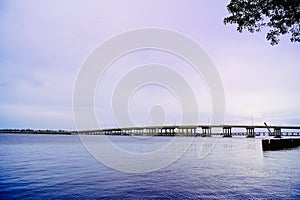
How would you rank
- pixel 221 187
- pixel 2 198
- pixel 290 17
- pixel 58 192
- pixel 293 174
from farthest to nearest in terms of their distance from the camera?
pixel 293 174 < pixel 221 187 < pixel 58 192 < pixel 2 198 < pixel 290 17

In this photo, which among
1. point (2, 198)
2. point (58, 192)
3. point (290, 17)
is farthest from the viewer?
point (58, 192)

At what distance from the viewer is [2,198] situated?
43.6 feet

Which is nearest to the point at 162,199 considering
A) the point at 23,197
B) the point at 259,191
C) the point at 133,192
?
the point at 133,192

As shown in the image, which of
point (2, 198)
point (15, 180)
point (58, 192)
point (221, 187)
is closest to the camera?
point (2, 198)

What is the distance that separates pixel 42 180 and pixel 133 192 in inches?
344

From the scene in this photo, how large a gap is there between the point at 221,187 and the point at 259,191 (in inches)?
98.5

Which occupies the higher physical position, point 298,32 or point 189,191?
point 298,32

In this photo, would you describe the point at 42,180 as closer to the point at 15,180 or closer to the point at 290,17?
the point at 15,180

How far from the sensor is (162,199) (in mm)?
13352

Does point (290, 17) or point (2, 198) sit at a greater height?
point (290, 17)

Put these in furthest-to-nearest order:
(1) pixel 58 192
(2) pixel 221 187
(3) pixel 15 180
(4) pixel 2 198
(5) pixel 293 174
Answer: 1. (5) pixel 293 174
2. (3) pixel 15 180
3. (2) pixel 221 187
4. (1) pixel 58 192
5. (4) pixel 2 198

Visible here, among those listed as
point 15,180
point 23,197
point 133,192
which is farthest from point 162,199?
point 15,180

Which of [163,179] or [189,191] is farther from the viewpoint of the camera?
[163,179]

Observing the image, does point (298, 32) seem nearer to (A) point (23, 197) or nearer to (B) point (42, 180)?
(A) point (23, 197)
